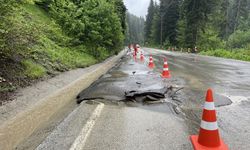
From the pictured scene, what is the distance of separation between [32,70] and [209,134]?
7870 millimetres

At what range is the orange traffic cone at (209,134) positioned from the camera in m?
3.49

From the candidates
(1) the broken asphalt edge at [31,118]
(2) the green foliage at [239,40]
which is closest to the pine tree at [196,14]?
(2) the green foliage at [239,40]

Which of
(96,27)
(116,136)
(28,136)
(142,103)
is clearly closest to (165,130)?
(116,136)

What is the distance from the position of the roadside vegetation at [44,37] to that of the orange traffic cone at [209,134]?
5588 millimetres

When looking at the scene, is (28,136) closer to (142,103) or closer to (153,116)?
(153,116)

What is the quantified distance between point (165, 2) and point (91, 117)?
215 feet

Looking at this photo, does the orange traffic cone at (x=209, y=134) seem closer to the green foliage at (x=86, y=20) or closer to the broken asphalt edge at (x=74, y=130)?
the broken asphalt edge at (x=74, y=130)

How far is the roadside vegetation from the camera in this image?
7703 millimetres

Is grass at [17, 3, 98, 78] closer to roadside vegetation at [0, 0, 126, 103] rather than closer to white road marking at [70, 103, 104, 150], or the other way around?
roadside vegetation at [0, 0, 126, 103]

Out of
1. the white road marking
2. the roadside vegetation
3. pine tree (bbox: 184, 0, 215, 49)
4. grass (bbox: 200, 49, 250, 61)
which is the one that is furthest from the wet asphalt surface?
pine tree (bbox: 184, 0, 215, 49)

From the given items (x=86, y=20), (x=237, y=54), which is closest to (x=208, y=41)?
(x=237, y=54)

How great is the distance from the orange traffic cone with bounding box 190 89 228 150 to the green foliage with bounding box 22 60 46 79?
7.24 metres

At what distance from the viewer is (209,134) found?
351cm

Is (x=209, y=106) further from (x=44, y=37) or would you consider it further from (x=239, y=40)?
(x=239, y=40)
